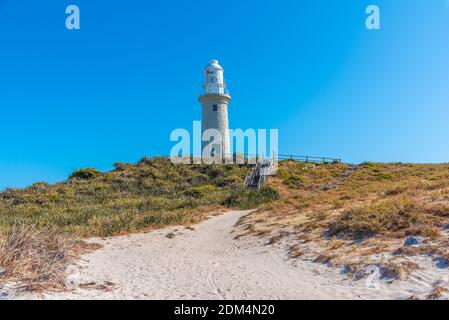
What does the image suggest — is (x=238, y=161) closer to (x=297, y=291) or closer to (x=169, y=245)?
(x=169, y=245)

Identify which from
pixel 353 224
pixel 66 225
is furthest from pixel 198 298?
pixel 66 225

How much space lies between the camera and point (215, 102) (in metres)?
39.0

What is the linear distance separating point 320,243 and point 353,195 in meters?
9.47

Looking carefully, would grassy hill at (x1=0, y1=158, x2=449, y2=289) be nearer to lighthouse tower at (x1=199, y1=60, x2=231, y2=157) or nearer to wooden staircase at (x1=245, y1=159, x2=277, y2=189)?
wooden staircase at (x1=245, y1=159, x2=277, y2=189)

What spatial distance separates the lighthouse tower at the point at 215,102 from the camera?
3895 centimetres

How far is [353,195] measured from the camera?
765 inches

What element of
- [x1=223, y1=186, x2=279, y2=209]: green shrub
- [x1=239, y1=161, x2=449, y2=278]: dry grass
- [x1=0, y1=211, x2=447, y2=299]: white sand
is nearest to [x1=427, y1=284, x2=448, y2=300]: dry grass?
[x1=0, y1=211, x2=447, y2=299]: white sand

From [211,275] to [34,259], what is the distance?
154 inches

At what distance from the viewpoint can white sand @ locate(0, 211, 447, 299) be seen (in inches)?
273

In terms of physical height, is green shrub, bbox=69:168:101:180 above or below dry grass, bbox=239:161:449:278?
above

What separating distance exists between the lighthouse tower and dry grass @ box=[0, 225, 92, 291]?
2948 centimetres

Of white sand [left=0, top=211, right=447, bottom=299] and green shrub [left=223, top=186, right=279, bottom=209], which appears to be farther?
green shrub [left=223, top=186, right=279, bottom=209]
